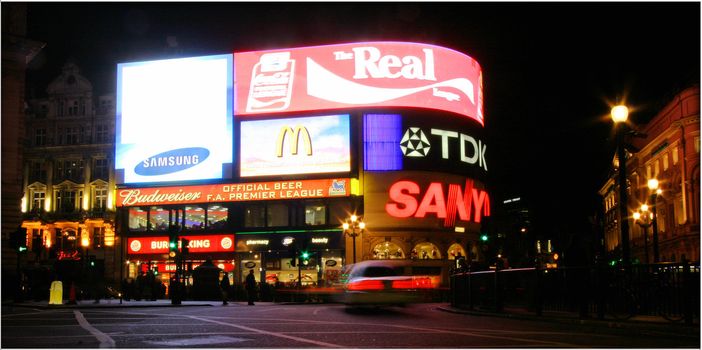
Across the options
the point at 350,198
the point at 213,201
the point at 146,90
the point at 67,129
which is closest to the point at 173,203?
the point at 213,201

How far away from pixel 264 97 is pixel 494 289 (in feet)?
133

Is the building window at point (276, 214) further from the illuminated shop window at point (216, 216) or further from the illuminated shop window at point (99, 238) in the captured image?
the illuminated shop window at point (99, 238)

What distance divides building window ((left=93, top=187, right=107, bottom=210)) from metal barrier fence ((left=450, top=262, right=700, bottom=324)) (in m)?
55.6

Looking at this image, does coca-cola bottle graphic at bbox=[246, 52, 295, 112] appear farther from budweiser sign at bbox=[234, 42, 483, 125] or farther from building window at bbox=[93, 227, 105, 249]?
building window at bbox=[93, 227, 105, 249]

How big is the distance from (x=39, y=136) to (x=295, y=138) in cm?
2992

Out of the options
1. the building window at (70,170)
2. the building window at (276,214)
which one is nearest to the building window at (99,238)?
the building window at (70,170)

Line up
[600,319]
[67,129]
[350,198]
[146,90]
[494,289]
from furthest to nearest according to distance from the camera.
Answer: [67,129] → [146,90] → [350,198] → [494,289] → [600,319]

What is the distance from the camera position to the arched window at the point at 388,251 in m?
56.6

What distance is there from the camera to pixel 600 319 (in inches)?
622

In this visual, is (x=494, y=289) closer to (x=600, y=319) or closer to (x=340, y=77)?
(x=600, y=319)

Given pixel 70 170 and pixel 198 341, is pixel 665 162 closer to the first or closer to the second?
pixel 70 170

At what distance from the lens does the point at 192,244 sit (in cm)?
6028

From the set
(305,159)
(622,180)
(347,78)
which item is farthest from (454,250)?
(622,180)

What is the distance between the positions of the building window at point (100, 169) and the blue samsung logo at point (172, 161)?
35.7ft
